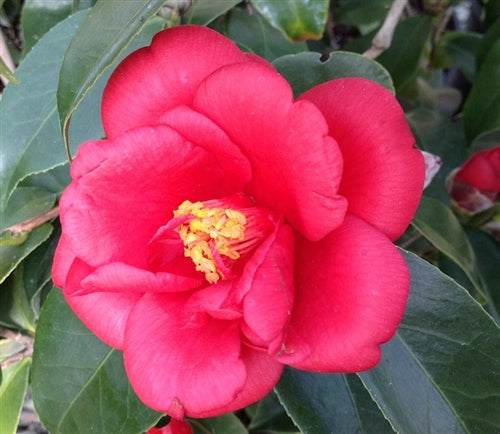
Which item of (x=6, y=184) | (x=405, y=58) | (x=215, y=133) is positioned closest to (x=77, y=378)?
(x=6, y=184)

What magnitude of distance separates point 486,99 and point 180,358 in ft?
2.60

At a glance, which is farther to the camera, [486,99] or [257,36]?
[486,99]

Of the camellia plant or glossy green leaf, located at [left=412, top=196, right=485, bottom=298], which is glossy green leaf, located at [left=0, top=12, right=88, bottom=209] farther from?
glossy green leaf, located at [left=412, top=196, right=485, bottom=298]

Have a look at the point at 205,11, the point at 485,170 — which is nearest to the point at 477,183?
the point at 485,170

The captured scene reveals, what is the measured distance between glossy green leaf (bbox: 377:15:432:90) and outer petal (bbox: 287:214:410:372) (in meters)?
0.81

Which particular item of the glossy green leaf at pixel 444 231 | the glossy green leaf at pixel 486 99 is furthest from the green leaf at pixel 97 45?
the glossy green leaf at pixel 486 99

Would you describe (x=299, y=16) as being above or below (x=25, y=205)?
above

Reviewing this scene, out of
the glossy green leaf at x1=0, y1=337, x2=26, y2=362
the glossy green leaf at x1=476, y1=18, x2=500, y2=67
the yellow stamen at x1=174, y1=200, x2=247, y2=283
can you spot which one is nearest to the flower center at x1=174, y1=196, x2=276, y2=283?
the yellow stamen at x1=174, y1=200, x2=247, y2=283

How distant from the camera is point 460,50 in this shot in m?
1.51

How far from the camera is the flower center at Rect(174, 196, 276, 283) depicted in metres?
0.63

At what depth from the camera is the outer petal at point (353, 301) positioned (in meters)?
0.55

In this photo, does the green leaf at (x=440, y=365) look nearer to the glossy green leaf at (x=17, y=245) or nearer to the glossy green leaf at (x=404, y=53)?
the glossy green leaf at (x=17, y=245)

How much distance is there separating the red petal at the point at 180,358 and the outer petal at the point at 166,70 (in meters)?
0.20

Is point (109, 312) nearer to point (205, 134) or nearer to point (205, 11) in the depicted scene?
point (205, 134)
